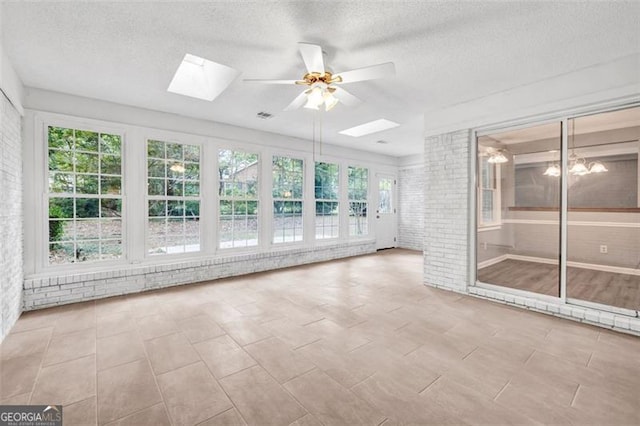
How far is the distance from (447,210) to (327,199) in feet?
9.76

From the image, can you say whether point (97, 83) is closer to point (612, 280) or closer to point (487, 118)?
point (487, 118)

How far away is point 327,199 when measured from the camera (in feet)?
21.8

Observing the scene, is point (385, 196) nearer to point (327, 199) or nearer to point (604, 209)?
point (327, 199)

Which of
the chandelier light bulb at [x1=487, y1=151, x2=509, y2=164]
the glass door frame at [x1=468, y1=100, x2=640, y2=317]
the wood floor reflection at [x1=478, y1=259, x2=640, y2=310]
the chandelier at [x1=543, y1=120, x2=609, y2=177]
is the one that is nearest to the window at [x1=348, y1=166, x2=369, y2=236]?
the glass door frame at [x1=468, y1=100, x2=640, y2=317]

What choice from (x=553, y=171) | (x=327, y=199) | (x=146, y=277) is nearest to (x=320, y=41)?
(x=553, y=171)

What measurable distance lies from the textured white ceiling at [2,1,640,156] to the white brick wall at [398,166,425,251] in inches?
177

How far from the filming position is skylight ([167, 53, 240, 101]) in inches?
133

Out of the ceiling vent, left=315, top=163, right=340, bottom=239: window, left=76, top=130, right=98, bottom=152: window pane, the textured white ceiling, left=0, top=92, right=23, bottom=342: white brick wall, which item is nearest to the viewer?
the textured white ceiling

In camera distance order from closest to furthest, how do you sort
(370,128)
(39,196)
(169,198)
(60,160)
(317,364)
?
1. (317,364)
2. (39,196)
3. (60,160)
4. (169,198)
5. (370,128)

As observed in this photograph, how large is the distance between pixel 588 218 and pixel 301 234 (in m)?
4.53

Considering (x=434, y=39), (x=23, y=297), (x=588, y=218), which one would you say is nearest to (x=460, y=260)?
(x=588, y=218)

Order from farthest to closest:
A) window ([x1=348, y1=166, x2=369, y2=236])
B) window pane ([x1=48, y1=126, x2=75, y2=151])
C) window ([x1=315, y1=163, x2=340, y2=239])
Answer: window ([x1=348, y1=166, x2=369, y2=236])
window ([x1=315, y1=163, x2=340, y2=239])
window pane ([x1=48, y1=126, x2=75, y2=151])

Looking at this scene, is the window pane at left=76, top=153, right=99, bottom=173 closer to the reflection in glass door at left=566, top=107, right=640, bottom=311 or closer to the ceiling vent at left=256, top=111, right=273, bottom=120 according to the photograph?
the ceiling vent at left=256, top=111, right=273, bottom=120

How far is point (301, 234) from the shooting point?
613 cm
